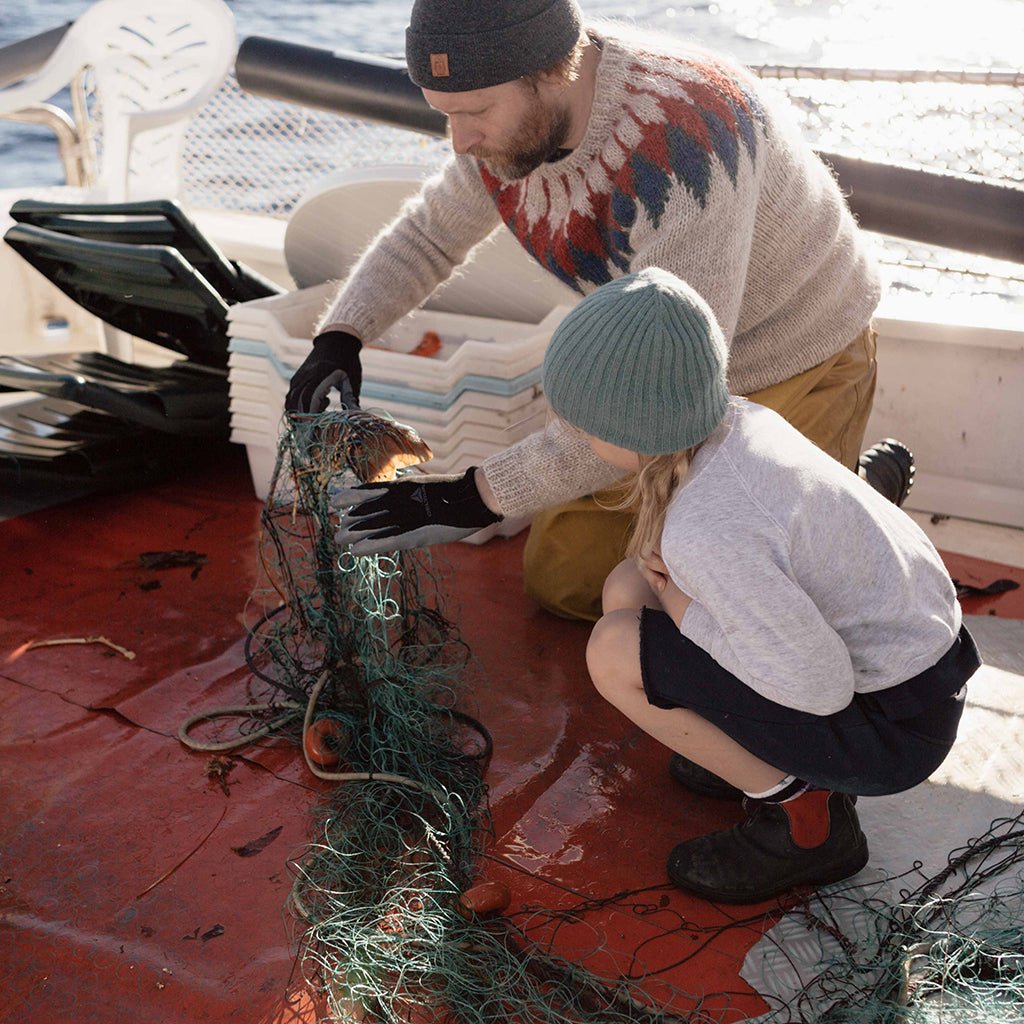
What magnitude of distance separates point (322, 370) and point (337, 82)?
1.88 meters

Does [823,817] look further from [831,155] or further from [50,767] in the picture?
[831,155]

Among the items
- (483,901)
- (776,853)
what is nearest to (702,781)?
(776,853)

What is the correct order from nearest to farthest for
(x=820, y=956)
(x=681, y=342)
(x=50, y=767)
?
(x=681, y=342) < (x=820, y=956) < (x=50, y=767)


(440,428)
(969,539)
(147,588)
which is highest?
(440,428)

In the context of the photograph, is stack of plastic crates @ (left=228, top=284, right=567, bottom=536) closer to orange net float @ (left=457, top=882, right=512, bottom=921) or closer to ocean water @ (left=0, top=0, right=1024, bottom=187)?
orange net float @ (left=457, top=882, right=512, bottom=921)

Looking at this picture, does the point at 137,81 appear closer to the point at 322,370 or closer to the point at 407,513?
the point at 322,370

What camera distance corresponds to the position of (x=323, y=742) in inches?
94.6

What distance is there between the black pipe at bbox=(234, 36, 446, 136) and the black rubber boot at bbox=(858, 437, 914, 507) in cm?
187

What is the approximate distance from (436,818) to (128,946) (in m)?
0.59

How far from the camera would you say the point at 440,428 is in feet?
10.4

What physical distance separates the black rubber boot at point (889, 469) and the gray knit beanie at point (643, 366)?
1.29 metres

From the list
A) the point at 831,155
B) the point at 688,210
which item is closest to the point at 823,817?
the point at 688,210

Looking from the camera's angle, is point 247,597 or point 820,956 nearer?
point 820,956

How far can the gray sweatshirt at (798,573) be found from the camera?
168 cm
